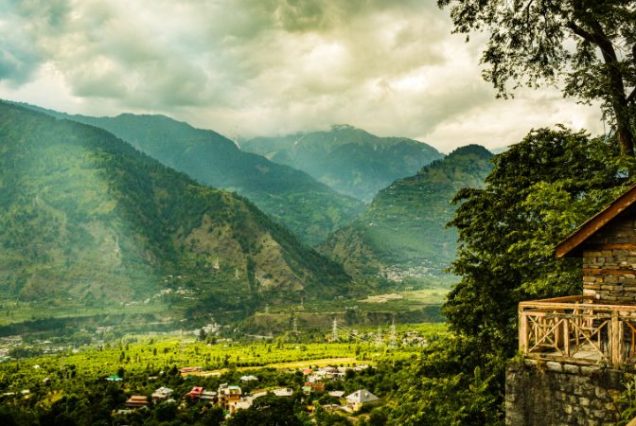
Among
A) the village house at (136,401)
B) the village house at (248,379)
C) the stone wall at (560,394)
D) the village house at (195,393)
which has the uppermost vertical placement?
the stone wall at (560,394)

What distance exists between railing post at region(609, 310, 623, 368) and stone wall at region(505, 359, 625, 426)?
214 millimetres

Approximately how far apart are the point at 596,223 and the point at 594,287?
1720mm

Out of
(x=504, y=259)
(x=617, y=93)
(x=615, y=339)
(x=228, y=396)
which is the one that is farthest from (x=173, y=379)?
(x=615, y=339)

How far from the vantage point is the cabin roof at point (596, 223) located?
11.9 meters

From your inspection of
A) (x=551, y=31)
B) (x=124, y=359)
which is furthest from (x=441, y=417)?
(x=124, y=359)

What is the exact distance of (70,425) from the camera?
4825 centimetres

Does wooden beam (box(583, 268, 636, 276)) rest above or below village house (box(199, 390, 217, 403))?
above

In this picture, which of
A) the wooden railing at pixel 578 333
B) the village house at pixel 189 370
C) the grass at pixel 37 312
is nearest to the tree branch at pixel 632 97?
the wooden railing at pixel 578 333

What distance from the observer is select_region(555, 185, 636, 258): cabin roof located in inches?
468

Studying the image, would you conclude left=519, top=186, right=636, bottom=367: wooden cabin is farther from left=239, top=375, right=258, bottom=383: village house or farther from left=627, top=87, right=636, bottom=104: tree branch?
left=239, top=375, right=258, bottom=383: village house

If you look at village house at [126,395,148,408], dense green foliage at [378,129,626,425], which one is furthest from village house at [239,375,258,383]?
dense green foliage at [378,129,626,425]

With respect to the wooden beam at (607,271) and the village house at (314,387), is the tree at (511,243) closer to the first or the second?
the wooden beam at (607,271)

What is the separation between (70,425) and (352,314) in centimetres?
Result: 15574

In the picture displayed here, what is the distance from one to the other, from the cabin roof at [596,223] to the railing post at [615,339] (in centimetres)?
315
